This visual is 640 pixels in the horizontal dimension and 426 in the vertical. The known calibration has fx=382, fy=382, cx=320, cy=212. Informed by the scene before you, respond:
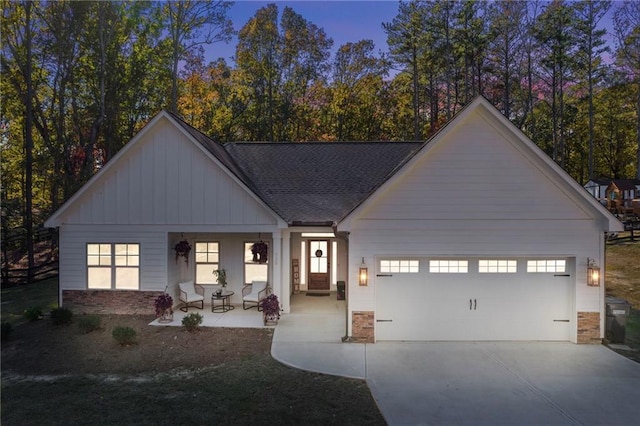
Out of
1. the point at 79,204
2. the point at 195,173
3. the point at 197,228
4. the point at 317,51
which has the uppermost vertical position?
the point at 317,51

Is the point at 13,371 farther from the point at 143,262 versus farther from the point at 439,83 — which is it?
the point at 439,83

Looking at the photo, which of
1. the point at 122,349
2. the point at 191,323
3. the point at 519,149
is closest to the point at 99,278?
the point at 122,349

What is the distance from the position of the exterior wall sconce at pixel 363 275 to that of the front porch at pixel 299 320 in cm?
170

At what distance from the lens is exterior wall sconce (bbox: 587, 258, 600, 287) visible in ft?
32.3

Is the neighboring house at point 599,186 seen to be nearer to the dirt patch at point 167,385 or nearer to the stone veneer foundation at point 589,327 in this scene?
the stone veneer foundation at point 589,327

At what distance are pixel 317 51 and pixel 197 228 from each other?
78.1 ft

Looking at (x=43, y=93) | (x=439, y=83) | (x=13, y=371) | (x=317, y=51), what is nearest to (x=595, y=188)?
(x=439, y=83)

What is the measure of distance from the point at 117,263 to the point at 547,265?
510 inches

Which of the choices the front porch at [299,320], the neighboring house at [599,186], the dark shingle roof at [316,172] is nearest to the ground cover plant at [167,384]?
the front porch at [299,320]

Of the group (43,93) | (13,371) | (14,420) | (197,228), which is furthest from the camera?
(43,93)

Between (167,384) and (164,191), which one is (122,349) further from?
(164,191)

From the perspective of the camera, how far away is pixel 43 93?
25094 mm

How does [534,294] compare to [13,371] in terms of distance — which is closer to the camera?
[13,371]

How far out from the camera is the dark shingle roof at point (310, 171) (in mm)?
13156
